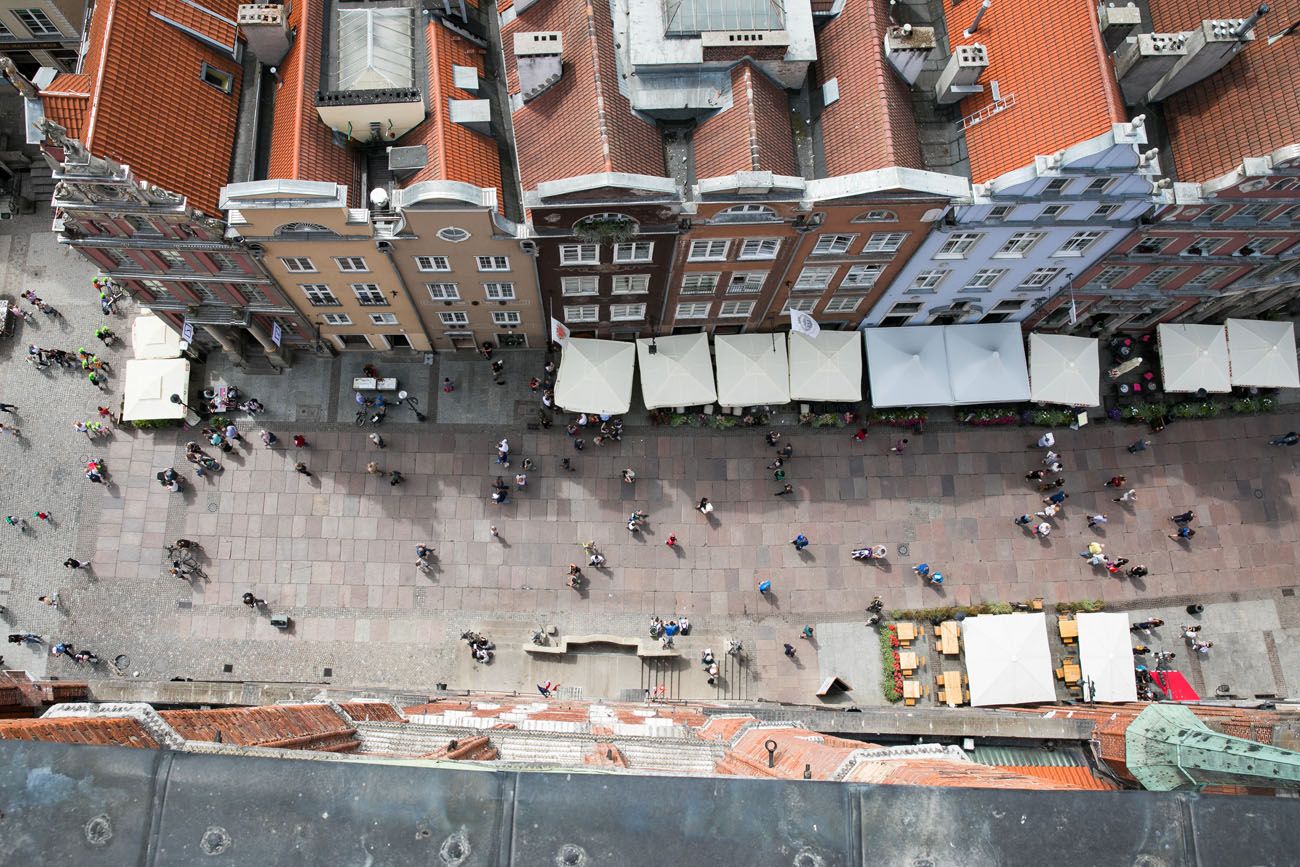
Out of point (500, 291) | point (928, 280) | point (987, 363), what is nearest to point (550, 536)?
point (500, 291)

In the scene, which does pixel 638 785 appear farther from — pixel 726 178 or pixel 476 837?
pixel 726 178

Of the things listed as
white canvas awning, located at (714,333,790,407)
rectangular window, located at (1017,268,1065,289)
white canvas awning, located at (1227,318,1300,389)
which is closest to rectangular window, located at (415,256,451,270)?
white canvas awning, located at (714,333,790,407)

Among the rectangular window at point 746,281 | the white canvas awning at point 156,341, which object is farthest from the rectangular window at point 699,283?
the white canvas awning at point 156,341

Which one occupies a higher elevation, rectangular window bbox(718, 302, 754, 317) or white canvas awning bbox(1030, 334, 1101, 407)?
rectangular window bbox(718, 302, 754, 317)

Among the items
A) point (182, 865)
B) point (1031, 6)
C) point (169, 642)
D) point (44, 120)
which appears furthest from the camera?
point (169, 642)

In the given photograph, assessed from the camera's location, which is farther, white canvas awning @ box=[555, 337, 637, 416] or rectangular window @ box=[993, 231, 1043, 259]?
white canvas awning @ box=[555, 337, 637, 416]

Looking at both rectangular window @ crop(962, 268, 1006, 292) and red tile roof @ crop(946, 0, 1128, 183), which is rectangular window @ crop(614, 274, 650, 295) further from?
rectangular window @ crop(962, 268, 1006, 292)

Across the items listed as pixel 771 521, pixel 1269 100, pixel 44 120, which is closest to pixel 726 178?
pixel 771 521
